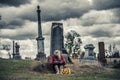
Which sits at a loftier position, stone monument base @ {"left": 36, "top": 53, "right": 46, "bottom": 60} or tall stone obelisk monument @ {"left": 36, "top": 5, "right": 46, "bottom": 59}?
tall stone obelisk monument @ {"left": 36, "top": 5, "right": 46, "bottom": 59}

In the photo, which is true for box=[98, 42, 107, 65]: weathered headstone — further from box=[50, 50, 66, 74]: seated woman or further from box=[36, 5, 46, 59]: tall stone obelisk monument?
box=[36, 5, 46, 59]: tall stone obelisk monument

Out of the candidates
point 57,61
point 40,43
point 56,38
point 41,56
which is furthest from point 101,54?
point 40,43

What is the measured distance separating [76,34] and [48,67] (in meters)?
41.2

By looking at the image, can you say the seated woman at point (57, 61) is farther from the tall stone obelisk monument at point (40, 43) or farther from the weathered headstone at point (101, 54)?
the tall stone obelisk monument at point (40, 43)

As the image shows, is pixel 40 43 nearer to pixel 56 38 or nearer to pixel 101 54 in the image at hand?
pixel 101 54

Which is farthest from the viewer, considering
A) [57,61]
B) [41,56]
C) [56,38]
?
[41,56]

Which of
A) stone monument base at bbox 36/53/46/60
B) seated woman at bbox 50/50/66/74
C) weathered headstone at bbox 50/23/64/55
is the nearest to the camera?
seated woman at bbox 50/50/66/74

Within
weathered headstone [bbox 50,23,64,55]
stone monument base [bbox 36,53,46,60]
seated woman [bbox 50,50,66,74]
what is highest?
weathered headstone [bbox 50,23,64,55]

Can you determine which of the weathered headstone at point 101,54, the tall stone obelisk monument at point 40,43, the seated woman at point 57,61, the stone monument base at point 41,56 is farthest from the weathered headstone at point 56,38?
the tall stone obelisk monument at point 40,43

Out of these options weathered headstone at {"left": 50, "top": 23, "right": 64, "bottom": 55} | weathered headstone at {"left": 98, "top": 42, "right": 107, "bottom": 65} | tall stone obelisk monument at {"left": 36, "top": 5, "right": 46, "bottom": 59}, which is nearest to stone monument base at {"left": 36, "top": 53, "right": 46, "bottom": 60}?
tall stone obelisk monument at {"left": 36, "top": 5, "right": 46, "bottom": 59}

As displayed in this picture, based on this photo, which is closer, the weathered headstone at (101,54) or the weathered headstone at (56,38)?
the weathered headstone at (56,38)

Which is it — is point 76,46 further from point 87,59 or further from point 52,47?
point 52,47

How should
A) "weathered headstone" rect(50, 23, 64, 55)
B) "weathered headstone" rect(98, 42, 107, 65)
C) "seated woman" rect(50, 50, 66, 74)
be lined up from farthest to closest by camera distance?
"weathered headstone" rect(98, 42, 107, 65) < "weathered headstone" rect(50, 23, 64, 55) < "seated woman" rect(50, 50, 66, 74)

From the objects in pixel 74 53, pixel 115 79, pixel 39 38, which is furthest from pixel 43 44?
pixel 115 79
